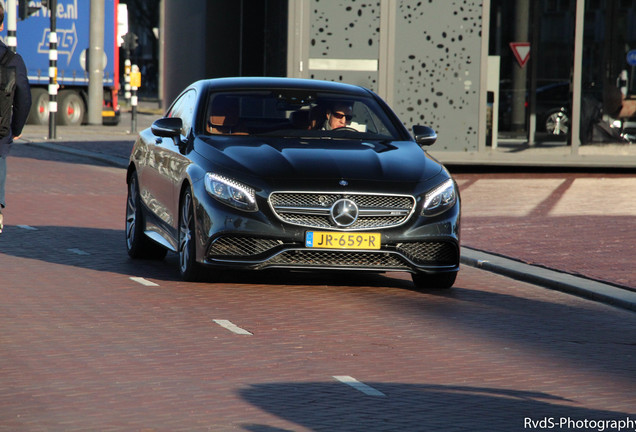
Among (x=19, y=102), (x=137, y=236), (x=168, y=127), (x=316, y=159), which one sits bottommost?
(x=137, y=236)

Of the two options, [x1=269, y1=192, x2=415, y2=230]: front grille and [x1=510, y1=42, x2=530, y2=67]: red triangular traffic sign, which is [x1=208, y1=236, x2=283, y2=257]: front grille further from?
[x1=510, y1=42, x2=530, y2=67]: red triangular traffic sign

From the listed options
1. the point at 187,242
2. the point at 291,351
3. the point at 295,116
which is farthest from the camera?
the point at 295,116

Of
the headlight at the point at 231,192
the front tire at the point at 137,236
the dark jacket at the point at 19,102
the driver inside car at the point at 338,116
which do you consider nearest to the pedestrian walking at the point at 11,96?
the dark jacket at the point at 19,102

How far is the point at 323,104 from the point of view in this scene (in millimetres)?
10086

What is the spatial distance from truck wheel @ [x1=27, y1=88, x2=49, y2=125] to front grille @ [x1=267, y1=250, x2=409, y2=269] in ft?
90.1

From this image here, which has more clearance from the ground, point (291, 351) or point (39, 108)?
point (291, 351)

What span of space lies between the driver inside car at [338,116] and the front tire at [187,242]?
1.28 metres

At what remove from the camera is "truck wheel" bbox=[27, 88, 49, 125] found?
35.3 m

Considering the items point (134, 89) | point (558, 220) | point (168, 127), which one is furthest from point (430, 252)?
point (134, 89)

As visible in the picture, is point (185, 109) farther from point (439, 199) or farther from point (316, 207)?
point (439, 199)

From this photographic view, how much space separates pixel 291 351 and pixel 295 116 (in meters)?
3.33

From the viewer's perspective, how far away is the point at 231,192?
8.83m

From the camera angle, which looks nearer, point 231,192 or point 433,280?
point 231,192

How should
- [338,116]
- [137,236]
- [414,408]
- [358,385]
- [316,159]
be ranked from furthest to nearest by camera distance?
[137,236] → [338,116] → [316,159] → [358,385] → [414,408]
